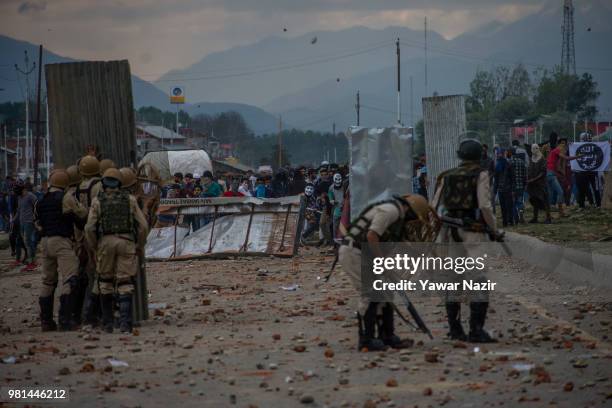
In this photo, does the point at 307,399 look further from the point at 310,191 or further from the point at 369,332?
the point at 310,191

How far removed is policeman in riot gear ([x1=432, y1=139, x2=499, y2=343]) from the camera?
408 inches

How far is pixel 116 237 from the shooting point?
486 inches

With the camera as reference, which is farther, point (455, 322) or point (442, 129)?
point (442, 129)

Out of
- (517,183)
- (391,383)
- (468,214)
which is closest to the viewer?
(391,383)

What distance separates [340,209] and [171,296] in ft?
24.9

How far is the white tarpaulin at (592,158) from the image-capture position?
86.7 feet

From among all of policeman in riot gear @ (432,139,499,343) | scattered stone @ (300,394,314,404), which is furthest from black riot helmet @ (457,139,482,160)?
scattered stone @ (300,394,314,404)

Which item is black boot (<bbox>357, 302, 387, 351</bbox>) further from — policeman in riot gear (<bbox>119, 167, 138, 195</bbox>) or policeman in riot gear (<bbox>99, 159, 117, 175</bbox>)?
policeman in riot gear (<bbox>99, 159, 117, 175</bbox>)

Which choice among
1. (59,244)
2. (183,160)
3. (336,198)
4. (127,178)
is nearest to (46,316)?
(59,244)

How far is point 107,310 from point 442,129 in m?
12.2

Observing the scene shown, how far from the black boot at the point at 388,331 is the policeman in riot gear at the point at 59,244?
14.6 feet

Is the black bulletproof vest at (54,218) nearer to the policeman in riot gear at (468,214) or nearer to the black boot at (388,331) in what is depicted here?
the black boot at (388,331)

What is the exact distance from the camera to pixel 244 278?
18734 mm

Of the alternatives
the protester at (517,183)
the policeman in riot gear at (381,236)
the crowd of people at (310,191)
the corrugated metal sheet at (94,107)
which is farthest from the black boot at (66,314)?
the protester at (517,183)
